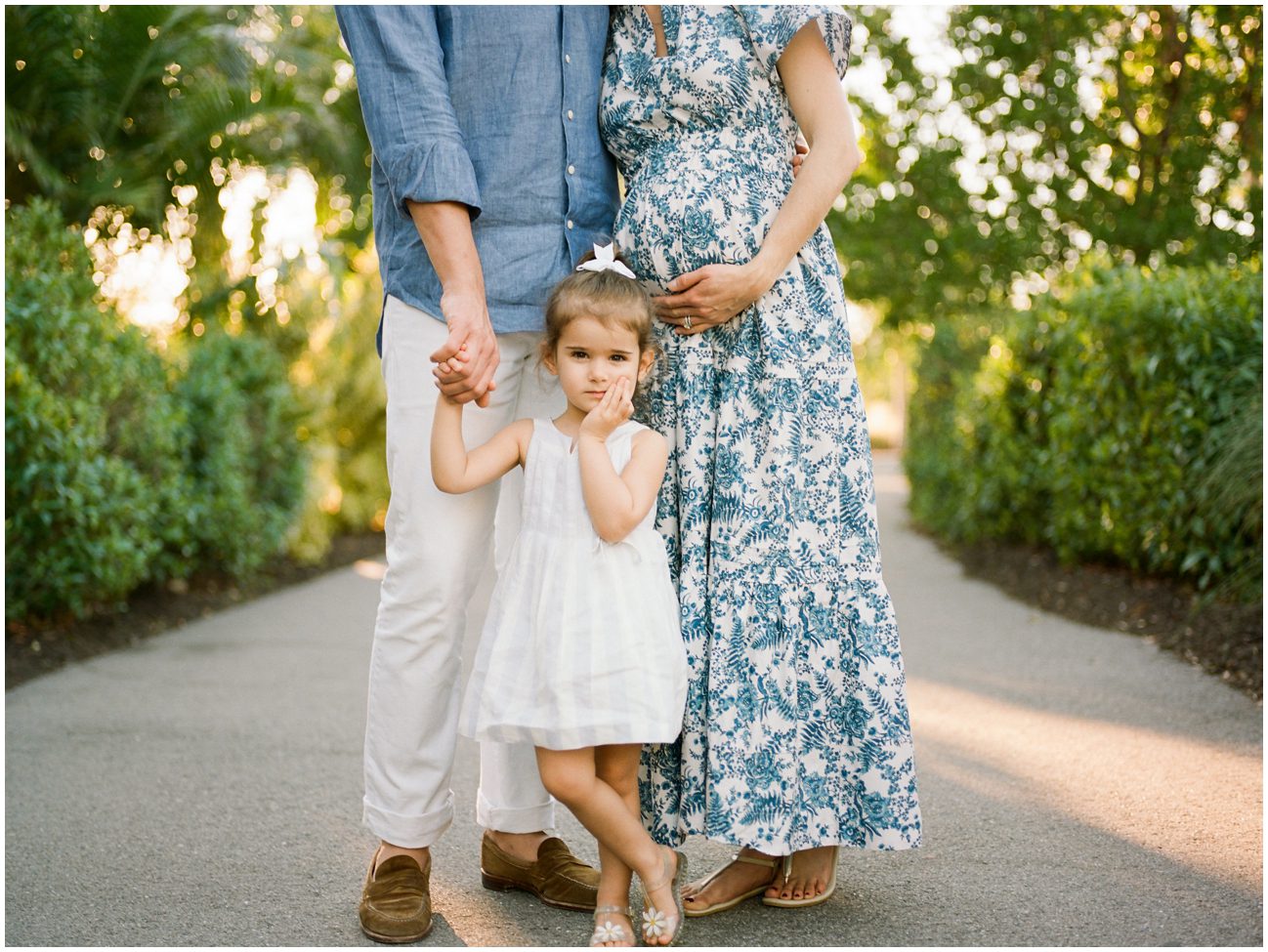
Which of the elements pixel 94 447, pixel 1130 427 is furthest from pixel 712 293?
pixel 1130 427

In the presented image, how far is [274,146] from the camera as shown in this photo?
990 cm

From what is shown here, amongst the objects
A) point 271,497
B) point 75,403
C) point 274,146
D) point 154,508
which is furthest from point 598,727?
point 274,146

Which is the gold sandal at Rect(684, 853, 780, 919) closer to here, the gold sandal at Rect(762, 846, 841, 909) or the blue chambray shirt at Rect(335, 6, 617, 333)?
the gold sandal at Rect(762, 846, 841, 909)

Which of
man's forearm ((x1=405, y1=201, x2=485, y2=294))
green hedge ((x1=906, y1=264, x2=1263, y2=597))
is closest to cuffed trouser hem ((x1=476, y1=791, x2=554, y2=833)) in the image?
man's forearm ((x1=405, y1=201, x2=485, y2=294))

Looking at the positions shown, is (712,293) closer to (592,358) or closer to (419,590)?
(592,358)

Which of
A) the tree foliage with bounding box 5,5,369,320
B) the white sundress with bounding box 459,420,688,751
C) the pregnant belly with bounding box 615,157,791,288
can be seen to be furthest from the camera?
the tree foliage with bounding box 5,5,369,320

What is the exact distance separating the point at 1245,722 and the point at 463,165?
3.16 metres

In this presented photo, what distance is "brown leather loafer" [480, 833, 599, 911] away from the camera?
9.13ft

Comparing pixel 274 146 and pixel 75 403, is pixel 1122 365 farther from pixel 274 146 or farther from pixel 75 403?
pixel 274 146

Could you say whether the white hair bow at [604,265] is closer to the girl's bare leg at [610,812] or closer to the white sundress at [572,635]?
the white sundress at [572,635]

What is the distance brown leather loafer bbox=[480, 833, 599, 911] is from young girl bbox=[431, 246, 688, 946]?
23 centimetres

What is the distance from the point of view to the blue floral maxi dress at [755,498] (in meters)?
2.63

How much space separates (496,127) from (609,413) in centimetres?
71

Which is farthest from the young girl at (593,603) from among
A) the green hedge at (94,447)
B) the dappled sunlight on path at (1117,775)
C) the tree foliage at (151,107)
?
the tree foliage at (151,107)
